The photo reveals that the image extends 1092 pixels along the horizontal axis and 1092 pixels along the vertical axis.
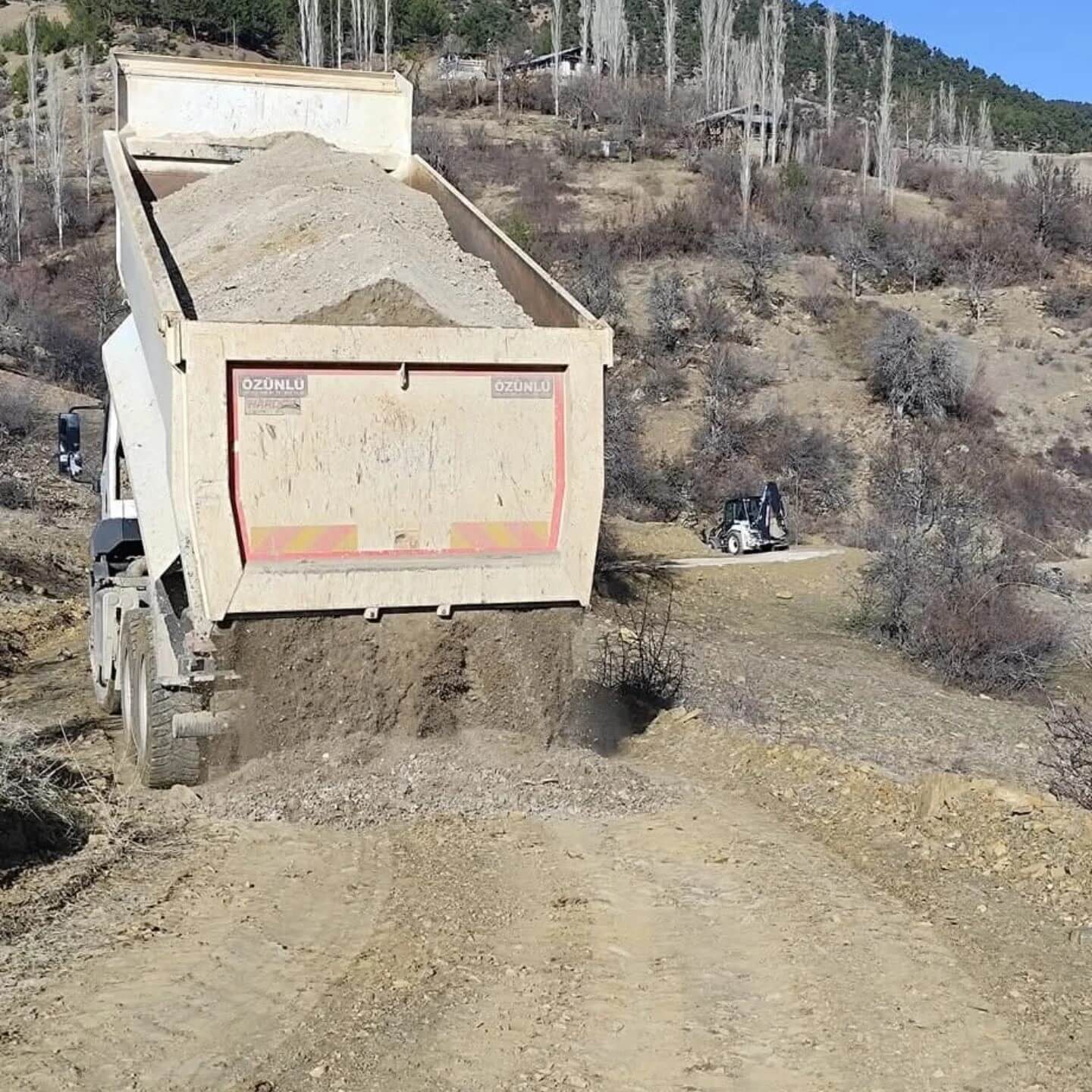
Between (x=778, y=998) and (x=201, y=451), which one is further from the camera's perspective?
(x=201, y=451)

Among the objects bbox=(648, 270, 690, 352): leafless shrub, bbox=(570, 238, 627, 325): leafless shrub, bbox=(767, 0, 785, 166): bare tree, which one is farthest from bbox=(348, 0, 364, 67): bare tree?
bbox=(648, 270, 690, 352): leafless shrub

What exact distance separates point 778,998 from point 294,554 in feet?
11.0

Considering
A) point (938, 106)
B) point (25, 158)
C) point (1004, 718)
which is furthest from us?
point (938, 106)

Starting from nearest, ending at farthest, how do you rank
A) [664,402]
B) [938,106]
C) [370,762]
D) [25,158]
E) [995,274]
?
[370,762], [664,402], [995,274], [25,158], [938,106]

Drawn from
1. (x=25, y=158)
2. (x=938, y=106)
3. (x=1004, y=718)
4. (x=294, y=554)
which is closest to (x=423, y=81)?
(x=25, y=158)

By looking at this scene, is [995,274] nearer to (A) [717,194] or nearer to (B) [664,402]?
(A) [717,194]


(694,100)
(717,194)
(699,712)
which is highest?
(694,100)

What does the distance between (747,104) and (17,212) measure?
29926 millimetres

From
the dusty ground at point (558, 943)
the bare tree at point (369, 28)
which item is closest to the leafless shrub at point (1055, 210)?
the bare tree at point (369, 28)

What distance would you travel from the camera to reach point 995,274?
150 ft

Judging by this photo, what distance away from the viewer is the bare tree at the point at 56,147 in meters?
48.9

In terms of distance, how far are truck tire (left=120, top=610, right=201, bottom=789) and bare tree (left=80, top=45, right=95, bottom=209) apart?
155ft

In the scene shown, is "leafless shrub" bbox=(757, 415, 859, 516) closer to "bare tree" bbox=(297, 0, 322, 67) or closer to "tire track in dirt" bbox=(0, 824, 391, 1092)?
"tire track in dirt" bbox=(0, 824, 391, 1092)

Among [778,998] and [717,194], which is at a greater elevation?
[717,194]
